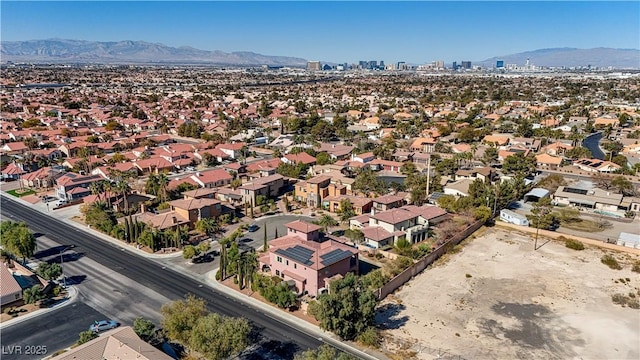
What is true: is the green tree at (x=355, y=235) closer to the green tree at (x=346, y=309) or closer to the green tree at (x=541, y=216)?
the green tree at (x=346, y=309)

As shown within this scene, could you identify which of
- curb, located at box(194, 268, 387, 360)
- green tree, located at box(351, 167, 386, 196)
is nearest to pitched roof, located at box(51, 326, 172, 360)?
curb, located at box(194, 268, 387, 360)

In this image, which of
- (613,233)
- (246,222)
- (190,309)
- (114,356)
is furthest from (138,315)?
(613,233)

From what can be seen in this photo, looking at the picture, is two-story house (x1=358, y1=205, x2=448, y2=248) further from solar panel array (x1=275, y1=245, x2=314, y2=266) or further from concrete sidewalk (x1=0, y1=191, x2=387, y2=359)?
concrete sidewalk (x1=0, y1=191, x2=387, y2=359)

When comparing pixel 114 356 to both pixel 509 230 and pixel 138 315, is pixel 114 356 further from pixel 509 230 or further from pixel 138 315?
pixel 509 230

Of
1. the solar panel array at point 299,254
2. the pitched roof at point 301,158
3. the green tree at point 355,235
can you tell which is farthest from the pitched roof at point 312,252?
the pitched roof at point 301,158

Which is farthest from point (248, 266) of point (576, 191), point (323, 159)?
point (576, 191)

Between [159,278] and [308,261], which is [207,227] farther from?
[308,261]
